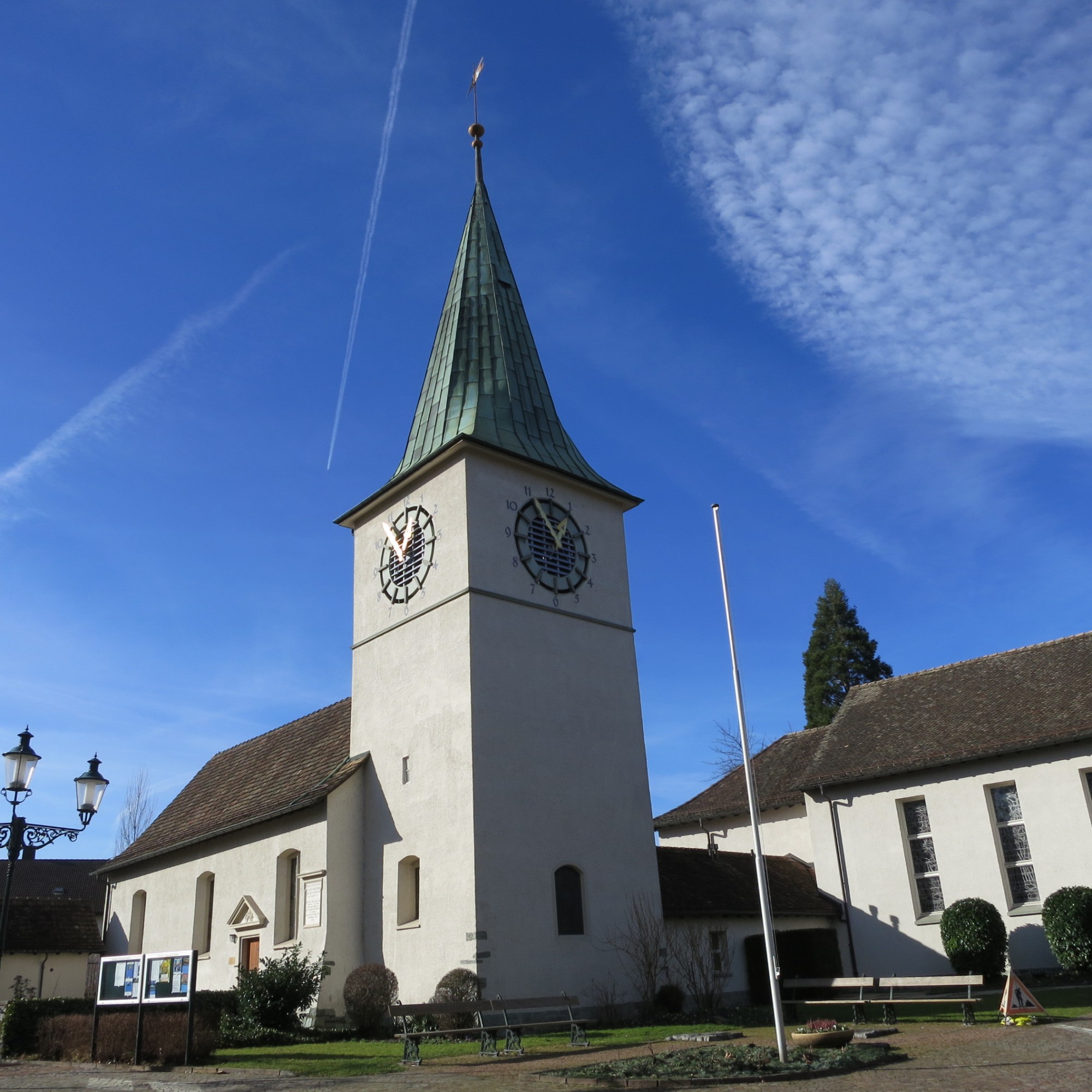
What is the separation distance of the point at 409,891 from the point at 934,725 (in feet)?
47.2

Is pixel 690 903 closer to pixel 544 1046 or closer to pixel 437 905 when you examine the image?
pixel 437 905

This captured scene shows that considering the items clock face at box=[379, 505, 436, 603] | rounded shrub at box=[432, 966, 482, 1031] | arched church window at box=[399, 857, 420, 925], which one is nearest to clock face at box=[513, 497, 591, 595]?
clock face at box=[379, 505, 436, 603]

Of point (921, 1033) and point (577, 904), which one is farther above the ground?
point (577, 904)

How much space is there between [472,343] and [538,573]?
25.5 feet

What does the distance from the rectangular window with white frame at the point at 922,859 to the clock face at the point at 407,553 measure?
13.6 m

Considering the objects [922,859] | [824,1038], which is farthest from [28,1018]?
[922,859]

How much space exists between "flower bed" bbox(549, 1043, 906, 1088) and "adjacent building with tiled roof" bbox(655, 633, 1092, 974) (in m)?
12.6

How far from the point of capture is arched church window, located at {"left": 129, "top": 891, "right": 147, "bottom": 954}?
29953 millimetres

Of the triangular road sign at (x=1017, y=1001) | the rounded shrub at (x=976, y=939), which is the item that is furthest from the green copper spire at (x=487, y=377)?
the triangular road sign at (x=1017, y=1001)

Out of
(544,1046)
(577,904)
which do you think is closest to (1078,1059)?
(544,1046)

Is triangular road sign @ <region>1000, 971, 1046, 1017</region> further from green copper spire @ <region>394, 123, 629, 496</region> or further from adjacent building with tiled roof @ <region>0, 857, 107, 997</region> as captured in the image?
adjacent building with tiled roof @ <region>0, 857, 107, 997</region>

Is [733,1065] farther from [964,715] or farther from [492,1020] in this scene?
[964,715]

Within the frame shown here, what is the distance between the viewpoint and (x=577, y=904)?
2142 cm

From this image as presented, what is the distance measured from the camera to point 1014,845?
24.2m
